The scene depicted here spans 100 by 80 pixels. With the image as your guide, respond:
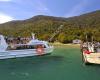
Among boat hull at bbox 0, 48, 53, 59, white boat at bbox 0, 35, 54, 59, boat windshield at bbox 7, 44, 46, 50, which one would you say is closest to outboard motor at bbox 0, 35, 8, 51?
white boat at bbox 0, 35, 54, 59

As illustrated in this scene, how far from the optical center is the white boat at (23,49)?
46.8m

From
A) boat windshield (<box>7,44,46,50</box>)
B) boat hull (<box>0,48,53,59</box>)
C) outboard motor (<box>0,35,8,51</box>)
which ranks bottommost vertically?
boat hull (<box>0,48,53,59</box>)

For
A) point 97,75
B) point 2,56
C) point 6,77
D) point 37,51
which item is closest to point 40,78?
point 6,77

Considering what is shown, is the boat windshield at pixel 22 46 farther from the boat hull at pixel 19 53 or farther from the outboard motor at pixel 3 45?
the outboard motor at pixel 3 45

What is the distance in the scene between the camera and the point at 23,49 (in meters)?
49.3

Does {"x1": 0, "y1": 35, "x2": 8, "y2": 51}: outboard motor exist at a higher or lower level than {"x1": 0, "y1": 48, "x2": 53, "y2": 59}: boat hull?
higher

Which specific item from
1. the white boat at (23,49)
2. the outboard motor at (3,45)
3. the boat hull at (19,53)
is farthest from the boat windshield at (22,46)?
the outboard motor at (3,45)

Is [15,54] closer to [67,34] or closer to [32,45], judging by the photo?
[32,45]

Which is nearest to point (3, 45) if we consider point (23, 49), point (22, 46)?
point (23, 49)

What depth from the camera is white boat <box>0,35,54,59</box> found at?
46.8m

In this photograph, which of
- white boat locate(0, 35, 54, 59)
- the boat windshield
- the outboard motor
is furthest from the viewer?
the boat windshield

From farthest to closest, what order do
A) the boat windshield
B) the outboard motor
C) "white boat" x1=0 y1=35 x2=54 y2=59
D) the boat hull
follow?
the boat windshield, "white boat" x1=0 y1=35 x2=54 y2=59, the outboard motor, the boat hull

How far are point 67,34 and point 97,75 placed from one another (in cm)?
9386

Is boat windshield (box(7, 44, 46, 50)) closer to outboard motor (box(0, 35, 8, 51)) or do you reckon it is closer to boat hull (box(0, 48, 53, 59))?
boat hull (box(0, 48, 53, 59))
